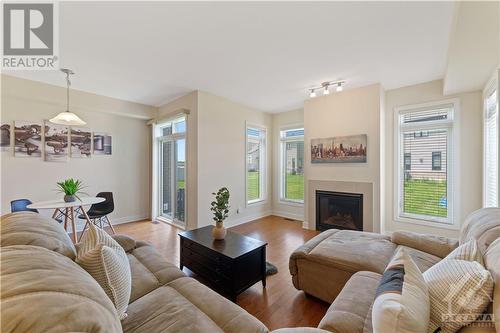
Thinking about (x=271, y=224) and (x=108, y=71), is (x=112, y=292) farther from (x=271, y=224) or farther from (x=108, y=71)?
(x=271, y=224)

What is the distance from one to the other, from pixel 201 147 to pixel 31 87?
2773mm

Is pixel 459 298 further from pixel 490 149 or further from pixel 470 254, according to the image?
pixel 490 149

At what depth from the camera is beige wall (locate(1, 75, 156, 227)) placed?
341 cm

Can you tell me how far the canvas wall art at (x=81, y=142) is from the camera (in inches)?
159

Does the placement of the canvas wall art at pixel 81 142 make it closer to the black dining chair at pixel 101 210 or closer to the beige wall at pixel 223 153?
the black dining chair at pixel 101 210

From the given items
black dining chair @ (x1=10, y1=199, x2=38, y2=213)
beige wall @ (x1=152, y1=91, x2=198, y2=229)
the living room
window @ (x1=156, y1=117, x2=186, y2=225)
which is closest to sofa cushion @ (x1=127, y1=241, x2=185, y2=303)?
the living room

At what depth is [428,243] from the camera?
1.95 m

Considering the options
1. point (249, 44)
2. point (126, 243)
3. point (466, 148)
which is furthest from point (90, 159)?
point (466, 148)

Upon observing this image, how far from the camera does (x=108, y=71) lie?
121 inches

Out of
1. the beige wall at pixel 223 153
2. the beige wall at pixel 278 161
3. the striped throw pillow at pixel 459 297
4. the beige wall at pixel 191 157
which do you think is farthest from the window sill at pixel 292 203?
the striped throw pillow at pixel 459 297

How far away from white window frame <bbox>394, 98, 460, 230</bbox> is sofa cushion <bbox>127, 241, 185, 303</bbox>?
12.5 ft

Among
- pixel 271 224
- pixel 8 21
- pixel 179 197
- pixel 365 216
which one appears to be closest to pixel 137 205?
pixel 179 197

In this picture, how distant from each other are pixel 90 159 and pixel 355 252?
479cm

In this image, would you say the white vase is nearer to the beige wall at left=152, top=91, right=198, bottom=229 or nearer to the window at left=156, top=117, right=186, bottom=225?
the beige wall at left=152, top=91, right=198, bottom=229
